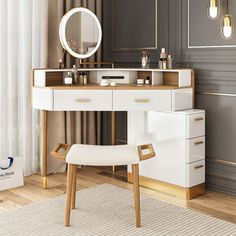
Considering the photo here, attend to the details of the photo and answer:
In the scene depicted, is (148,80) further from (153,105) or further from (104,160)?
(104,160)

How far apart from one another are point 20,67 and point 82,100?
747 mm

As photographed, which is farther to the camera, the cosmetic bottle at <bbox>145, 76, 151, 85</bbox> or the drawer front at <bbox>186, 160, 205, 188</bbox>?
the cosmetic bottle at <bbox>145, 76, 151, 85</bbox>

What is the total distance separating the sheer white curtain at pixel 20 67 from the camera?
3508 millimetres

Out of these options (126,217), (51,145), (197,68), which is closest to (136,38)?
(197,68)

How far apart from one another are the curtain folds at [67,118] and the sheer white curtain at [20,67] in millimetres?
110

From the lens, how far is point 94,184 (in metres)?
3.47

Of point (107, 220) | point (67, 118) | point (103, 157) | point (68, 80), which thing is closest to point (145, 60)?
point (68, 80)

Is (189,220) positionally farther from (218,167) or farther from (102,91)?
(102,91)

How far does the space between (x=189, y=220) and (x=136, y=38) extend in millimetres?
1795

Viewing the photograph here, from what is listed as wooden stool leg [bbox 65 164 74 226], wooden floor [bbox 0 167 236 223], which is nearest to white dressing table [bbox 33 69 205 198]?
wooden floor [bbox 0 167 236 223]

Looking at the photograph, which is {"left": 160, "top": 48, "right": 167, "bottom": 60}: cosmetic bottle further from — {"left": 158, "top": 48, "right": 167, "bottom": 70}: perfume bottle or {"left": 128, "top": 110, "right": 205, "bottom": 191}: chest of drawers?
{"left": 128, "top": 110, "right": 205, "bottom": 191}: chest of drawers

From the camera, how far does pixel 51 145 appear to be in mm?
3834

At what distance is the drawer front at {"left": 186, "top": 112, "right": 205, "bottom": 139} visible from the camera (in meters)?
3.06

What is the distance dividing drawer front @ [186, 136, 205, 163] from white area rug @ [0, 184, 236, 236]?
1.27ft
